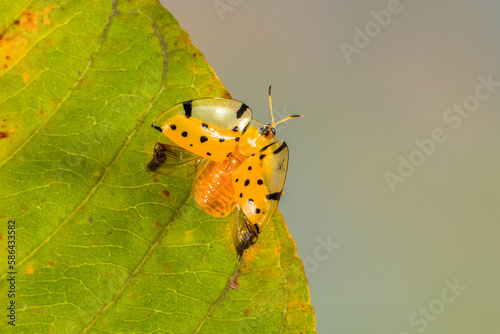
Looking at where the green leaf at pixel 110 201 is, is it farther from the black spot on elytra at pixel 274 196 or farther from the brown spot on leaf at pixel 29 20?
the black spot on elytra at pixel 274 196

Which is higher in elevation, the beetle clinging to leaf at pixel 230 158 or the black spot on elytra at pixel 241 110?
the black spot on elytra at pixel 241 110

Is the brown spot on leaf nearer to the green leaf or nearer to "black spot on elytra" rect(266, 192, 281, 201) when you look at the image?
the green leaf

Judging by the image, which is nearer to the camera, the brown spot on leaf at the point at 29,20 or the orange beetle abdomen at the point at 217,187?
the brown spot on leaf at the point at 29,20

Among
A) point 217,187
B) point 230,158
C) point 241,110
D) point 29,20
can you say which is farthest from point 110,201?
point 29,20

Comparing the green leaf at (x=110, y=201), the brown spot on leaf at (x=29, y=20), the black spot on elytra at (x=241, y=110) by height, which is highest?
the black spot on elytra at (x=241, y=110)

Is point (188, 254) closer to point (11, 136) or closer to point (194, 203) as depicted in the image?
point (194, 203)

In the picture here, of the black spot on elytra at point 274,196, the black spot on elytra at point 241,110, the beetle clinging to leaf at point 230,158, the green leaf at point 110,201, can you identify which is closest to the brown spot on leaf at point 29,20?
the green leaf at point 110,201
